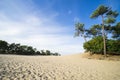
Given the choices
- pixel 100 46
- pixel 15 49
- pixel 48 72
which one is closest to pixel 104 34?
pixel 100 46

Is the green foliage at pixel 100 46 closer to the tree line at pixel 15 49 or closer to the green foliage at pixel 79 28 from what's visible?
the green foliage at pixel 79 28

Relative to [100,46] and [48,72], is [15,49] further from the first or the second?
[48,72]

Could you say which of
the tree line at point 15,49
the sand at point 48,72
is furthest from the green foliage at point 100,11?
the tree line at point 15,49

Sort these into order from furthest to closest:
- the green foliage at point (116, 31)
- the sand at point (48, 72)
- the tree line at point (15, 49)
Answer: the tree line at point (15, 49) < the green foliage at point (116, 31) < the sand at point (48, 72)

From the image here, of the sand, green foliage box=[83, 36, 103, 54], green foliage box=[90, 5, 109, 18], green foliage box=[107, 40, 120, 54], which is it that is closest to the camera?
the sand

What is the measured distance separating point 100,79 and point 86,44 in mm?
16752

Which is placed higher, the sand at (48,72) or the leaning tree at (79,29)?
the leaning tree at (79,29)

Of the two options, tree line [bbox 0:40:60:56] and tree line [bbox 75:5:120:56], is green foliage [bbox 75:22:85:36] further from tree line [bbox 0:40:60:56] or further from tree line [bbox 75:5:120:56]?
tree line [bbox 0:40:60:56]

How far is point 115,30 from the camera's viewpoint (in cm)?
2377

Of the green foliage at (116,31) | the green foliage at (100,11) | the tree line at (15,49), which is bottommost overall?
the tree line at (15,49)

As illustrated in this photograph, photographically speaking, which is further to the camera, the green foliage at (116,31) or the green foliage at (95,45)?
the green foliage at (116,31)

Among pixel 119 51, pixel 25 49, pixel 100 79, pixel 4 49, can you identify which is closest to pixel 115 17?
pixel 119 51

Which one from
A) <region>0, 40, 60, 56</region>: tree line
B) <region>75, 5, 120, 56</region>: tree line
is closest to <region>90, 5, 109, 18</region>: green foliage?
<region>75, 5, 120, 56</region>: tree line

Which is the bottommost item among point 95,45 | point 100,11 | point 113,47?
point 113,47
